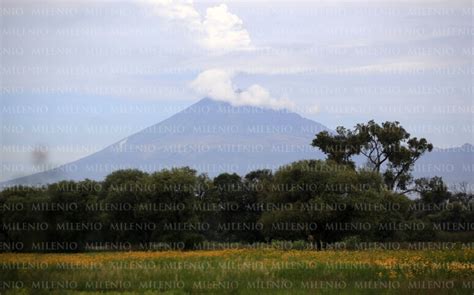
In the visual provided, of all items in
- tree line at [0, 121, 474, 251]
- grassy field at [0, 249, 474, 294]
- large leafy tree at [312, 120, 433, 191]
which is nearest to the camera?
grassy field at [0, 249, 474, 294]

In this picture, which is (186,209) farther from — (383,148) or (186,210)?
(383,148)

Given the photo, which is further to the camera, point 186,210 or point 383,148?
point 383,148

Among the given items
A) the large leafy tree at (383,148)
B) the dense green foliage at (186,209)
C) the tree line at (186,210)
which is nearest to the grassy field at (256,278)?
the tree line at (186,210)

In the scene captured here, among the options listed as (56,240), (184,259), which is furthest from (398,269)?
(56,240)

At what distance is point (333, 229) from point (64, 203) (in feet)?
89.9

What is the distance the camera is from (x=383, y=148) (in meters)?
78.4

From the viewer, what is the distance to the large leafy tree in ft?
252

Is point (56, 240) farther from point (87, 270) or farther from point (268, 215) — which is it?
point (87, 270)

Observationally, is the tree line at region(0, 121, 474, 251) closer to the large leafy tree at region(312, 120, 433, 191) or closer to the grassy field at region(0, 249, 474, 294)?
the large leafy tree at region(312, 120, 433, 191)

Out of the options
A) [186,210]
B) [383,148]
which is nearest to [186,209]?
[186,210]

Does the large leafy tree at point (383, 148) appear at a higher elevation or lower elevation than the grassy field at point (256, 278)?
higher

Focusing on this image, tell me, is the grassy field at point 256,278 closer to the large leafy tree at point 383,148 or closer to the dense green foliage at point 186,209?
the dense green foliage at point 186,209

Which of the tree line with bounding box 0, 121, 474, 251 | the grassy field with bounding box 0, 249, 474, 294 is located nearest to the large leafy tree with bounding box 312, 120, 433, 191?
the tree line with bounding box 0, 121, 474, 251

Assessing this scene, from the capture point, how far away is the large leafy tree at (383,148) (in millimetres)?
76875
